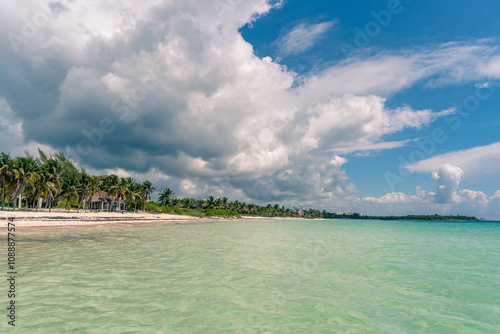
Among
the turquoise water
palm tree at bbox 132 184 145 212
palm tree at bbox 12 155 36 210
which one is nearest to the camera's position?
the turquoise water

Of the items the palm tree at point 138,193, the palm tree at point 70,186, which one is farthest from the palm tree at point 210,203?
the palm tree at point 70,186

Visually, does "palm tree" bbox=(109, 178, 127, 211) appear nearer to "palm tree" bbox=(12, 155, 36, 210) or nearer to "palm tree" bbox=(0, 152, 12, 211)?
"palm tree" bbox=(12, 155, 36, 210)

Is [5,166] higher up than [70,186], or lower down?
higher up

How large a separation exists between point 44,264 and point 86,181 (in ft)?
222

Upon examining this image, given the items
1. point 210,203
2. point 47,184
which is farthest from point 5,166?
point 210,203

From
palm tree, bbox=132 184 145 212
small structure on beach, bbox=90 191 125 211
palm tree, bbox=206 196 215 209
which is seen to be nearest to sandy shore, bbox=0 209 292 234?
small structure on beach, bbox=90 191 125 211

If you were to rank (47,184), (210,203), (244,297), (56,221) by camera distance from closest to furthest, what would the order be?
(244,297), (56,221), (47,184), (210,203)

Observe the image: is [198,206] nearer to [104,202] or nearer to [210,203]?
[210,203]

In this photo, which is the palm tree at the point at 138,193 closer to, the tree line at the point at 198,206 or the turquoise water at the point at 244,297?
the tree line at the point at 198,206

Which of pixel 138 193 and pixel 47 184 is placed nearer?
pixel 47 184

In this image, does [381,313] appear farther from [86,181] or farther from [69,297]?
[86,181]

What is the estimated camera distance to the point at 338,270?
14.7 metres

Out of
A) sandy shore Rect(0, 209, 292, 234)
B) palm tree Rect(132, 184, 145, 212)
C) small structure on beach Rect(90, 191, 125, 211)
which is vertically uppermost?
palm tree Rect(132, 184, 145, 212)

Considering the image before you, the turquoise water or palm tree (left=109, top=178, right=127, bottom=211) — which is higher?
palm tree (left=109, top=178, right=127, bottom=211)
